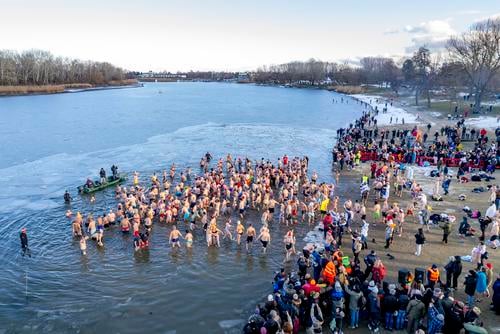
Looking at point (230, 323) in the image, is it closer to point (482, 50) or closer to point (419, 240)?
point (419, 240)

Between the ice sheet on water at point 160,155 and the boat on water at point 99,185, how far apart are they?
4.83ft

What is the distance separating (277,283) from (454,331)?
525 cm

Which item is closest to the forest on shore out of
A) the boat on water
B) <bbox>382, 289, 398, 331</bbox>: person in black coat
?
the boat on water

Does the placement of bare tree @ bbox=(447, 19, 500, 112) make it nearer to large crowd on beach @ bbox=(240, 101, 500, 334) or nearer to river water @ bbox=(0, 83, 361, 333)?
river water @ bbox=(0, 83, 361, 333)

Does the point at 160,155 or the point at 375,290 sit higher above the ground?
the point at 160,155

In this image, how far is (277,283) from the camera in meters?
13.2

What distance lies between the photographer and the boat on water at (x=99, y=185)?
88.1 feet

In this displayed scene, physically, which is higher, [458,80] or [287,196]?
[458,80]

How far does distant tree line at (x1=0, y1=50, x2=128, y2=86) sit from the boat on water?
102 meters

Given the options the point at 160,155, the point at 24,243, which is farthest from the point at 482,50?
the point at 24,243

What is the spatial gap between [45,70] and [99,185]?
4613 inches

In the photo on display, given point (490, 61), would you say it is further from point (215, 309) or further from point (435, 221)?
point (215, 309)

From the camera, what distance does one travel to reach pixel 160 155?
39562mm

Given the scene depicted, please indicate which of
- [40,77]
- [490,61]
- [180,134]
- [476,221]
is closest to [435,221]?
[476,221]
